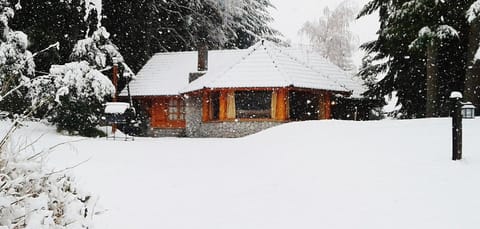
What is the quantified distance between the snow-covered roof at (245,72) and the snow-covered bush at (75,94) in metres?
4.07

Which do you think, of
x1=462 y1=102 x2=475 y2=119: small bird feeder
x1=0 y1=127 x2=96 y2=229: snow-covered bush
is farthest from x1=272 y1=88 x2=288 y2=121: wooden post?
x1=0 y1=127 x2=96 y2=229: snow-covered bush

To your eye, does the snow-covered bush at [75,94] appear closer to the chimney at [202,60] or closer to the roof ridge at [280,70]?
the chimney at [202,60]

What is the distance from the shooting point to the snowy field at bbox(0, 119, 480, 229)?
16.5 feet

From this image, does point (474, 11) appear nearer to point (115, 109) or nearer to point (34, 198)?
point (115, 109)

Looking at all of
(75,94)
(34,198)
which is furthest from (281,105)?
(34,198)

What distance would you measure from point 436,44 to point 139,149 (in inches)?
353

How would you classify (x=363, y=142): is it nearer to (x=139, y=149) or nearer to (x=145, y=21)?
(x=139, y=149)

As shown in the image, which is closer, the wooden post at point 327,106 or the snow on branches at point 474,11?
the snow on branches at point 474,11

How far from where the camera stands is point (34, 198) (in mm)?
2787

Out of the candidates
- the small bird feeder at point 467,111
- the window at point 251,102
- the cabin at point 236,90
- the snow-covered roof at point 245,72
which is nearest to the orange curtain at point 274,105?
the cabin at point 236,90

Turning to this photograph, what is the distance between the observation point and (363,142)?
1021 centimetres

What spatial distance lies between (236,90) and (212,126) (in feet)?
5.77

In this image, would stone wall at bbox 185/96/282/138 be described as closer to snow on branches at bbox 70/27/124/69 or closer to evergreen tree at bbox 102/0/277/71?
snow on branches at bbox 70/27/124/69

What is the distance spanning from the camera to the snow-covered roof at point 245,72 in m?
19.0
